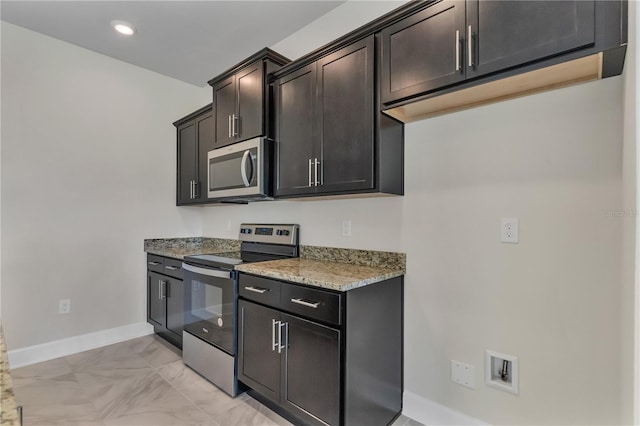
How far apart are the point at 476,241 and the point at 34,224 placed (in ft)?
11.1

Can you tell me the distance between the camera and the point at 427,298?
→ 6.10 ft

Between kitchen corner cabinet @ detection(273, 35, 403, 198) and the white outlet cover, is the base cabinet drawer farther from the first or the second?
kitchen corner cabinet @ detection(273, 35, 403, 198)

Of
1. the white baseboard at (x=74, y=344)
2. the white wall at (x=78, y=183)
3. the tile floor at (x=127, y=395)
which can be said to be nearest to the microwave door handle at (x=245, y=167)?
the tile floor at (x=127, y=395)

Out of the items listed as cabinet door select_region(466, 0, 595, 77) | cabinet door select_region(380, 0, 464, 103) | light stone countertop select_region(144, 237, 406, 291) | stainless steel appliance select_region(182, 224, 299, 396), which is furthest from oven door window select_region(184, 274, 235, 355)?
cabinet door select_region(466, 0, 595, 77)

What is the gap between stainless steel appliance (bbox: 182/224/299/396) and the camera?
2168mm

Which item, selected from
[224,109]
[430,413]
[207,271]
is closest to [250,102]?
[224,109]

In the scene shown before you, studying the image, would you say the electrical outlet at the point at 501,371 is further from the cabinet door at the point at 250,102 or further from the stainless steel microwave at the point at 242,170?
the cabinet door at the point at 250,102

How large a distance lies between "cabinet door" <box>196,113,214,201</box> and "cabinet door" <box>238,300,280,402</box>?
1.50m

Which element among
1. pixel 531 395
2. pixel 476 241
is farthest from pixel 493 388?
pixel 476 241

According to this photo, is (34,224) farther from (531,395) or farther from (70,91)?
(531,395)

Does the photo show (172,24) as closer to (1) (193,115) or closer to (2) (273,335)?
(1) (193,115)

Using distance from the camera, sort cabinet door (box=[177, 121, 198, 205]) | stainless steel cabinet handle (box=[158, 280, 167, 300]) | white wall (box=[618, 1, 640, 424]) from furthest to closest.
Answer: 1. cabinet door (box=[177, 121, 198, 205])
2. stainless steel cabinet handle (box=[158, 280, 167, 300])
3. white wall (box=[618, 1, 640, 424])

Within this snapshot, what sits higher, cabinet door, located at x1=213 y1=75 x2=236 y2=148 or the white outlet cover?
cabinet door, located at x1=213 y1=75 x2=236 y2=148

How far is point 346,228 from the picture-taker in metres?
2.26
